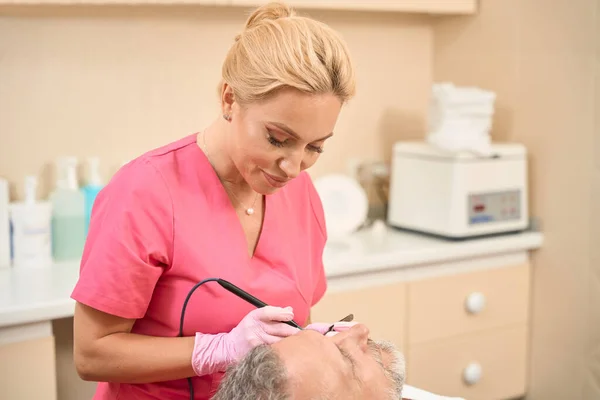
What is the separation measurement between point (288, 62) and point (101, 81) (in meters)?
1.15

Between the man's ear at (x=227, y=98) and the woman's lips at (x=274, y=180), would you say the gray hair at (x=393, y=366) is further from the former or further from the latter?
the man's ear at (x=227, y=98)

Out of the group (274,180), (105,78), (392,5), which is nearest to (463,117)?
(392,5)

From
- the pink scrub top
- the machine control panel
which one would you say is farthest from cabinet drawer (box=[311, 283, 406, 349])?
the pink scrub top

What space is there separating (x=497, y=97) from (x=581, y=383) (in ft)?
3.27

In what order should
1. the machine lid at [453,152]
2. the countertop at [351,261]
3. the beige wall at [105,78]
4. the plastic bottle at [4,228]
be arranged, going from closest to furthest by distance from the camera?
the countertop at [351,261] < the plastic bottle at [4,228] < the beige wall at [105,78] < the machine lid at [453,152]

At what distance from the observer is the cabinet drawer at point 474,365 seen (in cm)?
230

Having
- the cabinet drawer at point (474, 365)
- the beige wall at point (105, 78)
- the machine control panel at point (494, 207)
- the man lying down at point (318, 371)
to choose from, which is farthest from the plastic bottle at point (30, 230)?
the machine control panel at point (494, 207)

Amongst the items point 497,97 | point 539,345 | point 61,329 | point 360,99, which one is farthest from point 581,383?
point 61,329

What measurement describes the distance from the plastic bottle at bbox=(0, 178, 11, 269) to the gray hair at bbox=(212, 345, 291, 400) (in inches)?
41.2

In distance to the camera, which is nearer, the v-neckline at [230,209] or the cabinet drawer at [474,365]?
the v-neckline at [230,209]

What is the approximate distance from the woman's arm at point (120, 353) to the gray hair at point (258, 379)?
13 cm

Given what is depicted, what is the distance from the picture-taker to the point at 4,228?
1.97 m

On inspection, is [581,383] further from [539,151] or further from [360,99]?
[360,99]

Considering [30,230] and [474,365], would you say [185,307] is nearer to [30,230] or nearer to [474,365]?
[30,230]
